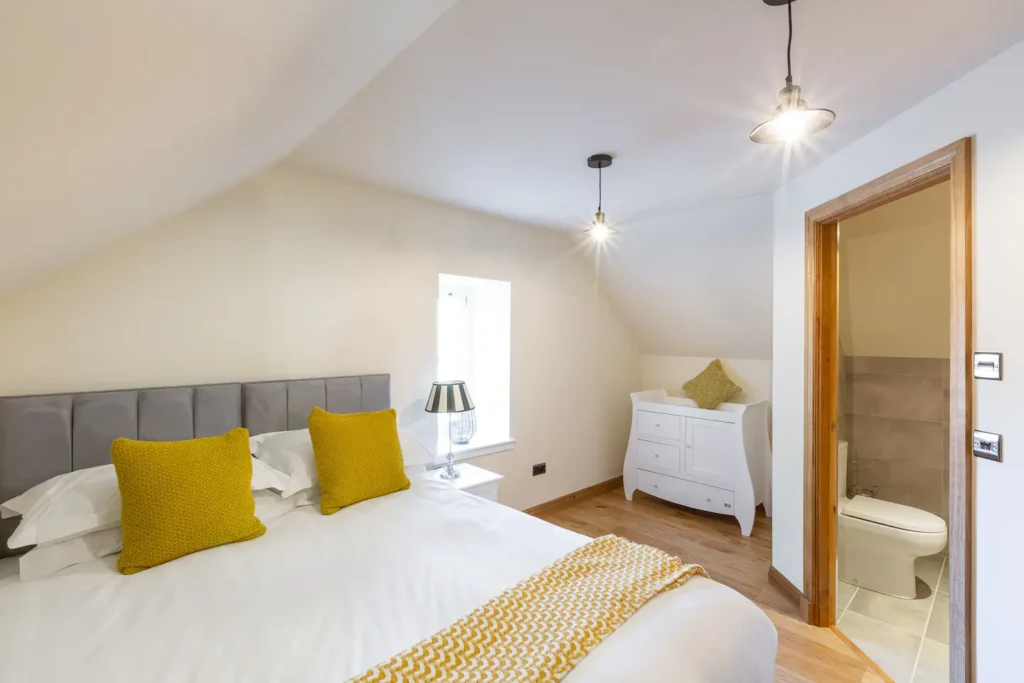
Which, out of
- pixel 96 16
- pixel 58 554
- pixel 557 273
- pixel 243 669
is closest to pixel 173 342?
pixel 58 554

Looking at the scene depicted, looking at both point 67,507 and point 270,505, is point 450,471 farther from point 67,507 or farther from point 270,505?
point 67,507

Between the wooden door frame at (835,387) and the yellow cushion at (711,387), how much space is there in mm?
1529

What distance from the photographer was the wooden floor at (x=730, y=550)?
6.70ft

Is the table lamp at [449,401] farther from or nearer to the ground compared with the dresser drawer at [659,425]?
farther from the ground

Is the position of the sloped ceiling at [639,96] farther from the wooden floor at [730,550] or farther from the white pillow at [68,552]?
the wooden floor at [730,550]

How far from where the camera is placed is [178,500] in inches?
63.3

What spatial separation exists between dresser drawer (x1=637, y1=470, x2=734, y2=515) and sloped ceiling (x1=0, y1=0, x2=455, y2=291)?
11.6ft

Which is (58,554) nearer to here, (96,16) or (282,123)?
(282,123)

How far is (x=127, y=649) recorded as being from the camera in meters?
1.14

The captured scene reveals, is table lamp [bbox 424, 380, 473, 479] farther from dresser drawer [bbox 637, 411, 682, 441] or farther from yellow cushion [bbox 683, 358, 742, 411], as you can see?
yellow cushion [bbox 683, 358, 742, 411]

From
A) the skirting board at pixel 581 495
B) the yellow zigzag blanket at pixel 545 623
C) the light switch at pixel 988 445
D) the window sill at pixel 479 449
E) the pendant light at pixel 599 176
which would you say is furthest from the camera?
the skirting board at pixel 581 495

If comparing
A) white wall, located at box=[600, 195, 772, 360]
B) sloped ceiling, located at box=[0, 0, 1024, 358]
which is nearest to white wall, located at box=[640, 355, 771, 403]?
white wall, located at box=[600, 195, 772, 360]

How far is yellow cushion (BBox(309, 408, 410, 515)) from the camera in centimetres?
206

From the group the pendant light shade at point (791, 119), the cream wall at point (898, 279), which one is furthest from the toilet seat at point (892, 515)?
the pendant light shade at point (791, 119)
